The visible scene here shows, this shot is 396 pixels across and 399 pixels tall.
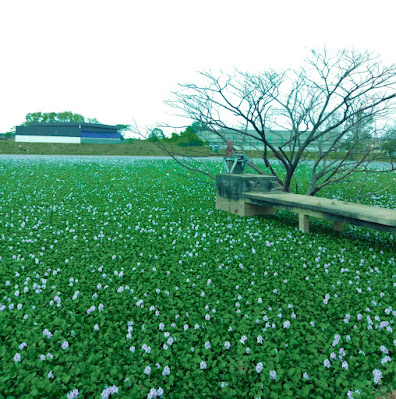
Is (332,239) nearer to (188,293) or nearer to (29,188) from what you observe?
(188,293)

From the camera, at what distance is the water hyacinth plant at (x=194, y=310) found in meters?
2.77

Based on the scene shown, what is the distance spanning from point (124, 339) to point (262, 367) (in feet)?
4.22

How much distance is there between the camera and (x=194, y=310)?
3.83 m

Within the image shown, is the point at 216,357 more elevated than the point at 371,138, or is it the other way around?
the point at 371,138

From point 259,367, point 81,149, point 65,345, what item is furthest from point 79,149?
point 259,367

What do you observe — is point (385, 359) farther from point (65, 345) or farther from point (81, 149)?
point (81, 149)

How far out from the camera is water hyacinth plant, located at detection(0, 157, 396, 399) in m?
2.77

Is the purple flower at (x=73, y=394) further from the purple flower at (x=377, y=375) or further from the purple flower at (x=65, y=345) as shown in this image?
the purple flower at (x=377, y=375)

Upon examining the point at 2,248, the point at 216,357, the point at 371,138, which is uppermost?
the point at 371,138

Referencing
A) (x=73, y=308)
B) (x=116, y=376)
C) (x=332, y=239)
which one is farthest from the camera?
(x=332, y=239)

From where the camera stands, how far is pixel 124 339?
10.7 feet

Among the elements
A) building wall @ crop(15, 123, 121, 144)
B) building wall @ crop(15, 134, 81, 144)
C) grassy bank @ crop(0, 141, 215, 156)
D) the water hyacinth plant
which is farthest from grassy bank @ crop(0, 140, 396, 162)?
the water hyacinth plant

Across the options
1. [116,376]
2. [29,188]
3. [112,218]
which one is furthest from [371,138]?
[29,188]

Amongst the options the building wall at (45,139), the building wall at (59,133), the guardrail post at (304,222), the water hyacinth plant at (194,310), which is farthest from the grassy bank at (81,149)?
the water hyacinth plant at (194,310)
